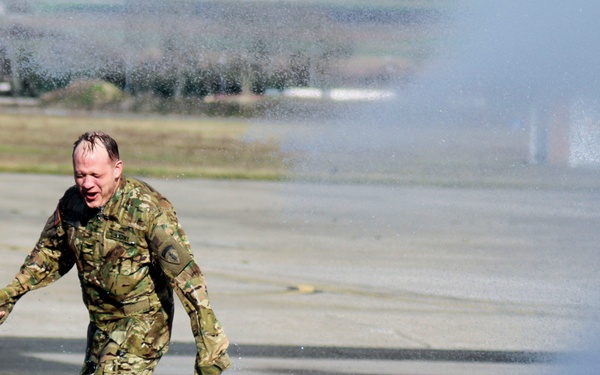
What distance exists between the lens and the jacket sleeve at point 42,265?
462 cm

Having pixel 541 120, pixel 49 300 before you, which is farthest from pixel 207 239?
pixel 541 120

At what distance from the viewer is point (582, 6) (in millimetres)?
8250

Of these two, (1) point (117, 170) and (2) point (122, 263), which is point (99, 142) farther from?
(2) point (122, 263)

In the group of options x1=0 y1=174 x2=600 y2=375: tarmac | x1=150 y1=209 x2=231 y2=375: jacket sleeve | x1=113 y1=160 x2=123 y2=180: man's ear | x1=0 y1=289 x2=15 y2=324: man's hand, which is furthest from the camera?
x1=0 y1=174 x2=600 y2=375: tarmac

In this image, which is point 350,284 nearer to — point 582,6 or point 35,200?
point 582,6

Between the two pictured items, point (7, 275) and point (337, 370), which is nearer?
point (337, 370)

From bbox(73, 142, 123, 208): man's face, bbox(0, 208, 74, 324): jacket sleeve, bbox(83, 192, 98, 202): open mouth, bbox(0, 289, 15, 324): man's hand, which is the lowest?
bbox(0, 289, 15, 324): man's hand

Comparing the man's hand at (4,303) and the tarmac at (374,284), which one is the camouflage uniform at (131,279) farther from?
the tarmac at (374,284)

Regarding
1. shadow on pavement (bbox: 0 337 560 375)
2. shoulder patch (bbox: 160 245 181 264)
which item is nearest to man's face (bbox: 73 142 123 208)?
shoulder patch (bbox: 160 245 181 264)

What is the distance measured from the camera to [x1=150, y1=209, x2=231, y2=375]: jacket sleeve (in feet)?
14.1

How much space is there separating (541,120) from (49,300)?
4.11 meters

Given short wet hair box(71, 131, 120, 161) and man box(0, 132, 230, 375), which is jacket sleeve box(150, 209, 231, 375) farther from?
short wet hair box(71, 131, 120, 161)

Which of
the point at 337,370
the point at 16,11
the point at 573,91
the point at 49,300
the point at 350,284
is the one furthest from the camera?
the point at 16,11

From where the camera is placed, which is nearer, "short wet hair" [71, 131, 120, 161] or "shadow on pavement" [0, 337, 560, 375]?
→ "short wet hair" [71, 131, 120, 161]
